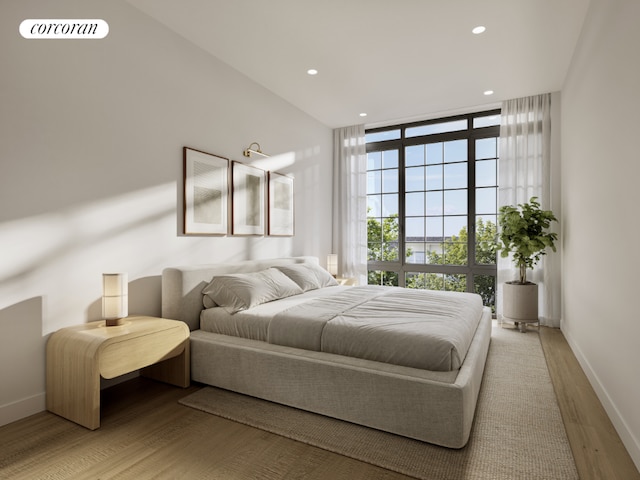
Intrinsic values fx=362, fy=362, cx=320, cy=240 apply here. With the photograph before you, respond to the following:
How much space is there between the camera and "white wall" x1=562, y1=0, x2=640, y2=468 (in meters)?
1.85

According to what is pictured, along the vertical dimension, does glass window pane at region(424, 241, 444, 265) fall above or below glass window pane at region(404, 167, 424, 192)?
below

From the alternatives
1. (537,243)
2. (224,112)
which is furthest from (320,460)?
(537,243)

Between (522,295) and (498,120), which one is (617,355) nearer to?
(522,295)

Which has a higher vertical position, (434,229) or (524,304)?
(434,229)

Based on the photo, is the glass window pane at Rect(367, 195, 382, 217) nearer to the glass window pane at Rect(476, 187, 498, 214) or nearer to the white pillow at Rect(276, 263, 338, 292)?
the glass window pane at Rect(476, 187, 498, 214)

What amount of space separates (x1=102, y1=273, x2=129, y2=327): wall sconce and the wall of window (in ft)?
12.9

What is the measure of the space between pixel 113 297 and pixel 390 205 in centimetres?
419

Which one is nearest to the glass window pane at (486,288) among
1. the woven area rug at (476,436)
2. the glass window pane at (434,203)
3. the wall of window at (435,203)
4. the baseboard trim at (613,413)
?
the wall of window at (435,203)

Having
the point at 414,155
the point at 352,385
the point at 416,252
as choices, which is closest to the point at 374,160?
the point at 414,155

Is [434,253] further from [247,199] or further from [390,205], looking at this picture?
[247,199]

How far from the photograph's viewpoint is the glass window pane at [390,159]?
18.3 ft

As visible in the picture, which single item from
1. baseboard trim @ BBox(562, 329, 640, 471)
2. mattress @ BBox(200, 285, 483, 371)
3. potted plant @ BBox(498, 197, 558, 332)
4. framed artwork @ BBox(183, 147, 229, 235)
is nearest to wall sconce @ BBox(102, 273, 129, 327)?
mattress @ BBox(200, 285, 483, 371)

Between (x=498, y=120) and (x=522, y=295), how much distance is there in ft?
7.81

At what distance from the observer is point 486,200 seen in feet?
16.2
